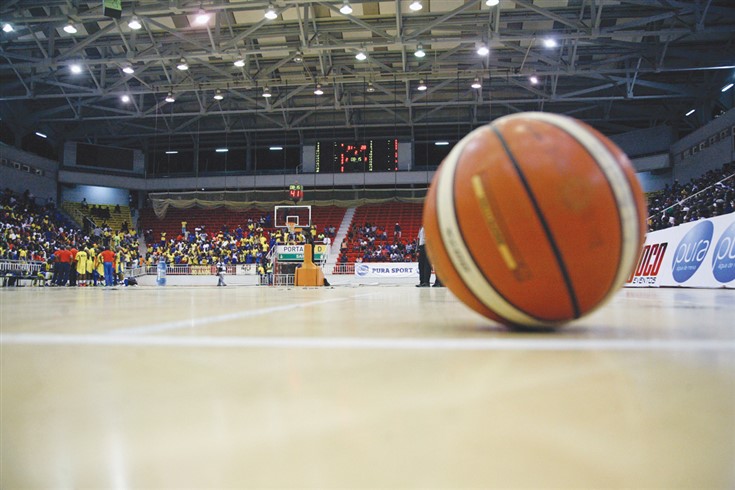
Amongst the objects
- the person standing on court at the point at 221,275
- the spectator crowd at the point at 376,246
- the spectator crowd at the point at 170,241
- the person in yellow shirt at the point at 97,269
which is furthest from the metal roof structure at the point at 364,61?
the person standing on court at the point at 221,275

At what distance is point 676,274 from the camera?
8.60 meters

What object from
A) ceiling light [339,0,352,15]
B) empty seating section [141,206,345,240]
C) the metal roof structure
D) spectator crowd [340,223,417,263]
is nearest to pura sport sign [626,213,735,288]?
the metal roof structure

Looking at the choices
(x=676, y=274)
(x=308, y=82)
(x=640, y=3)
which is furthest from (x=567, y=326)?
(x=308, y=82)

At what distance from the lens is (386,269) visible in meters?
17.6

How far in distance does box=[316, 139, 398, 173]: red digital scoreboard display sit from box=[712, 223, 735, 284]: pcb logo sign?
15.8 m

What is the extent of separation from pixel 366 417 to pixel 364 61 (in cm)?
1787

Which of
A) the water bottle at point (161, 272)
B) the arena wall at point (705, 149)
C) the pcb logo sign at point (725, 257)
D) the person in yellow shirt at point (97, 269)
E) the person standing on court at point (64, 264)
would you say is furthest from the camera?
the water bottle at point (161, 272)

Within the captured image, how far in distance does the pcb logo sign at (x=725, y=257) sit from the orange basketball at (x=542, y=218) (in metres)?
6.68

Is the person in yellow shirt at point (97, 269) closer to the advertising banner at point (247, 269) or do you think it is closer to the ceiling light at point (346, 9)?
the advertising banner at point (247, 269)

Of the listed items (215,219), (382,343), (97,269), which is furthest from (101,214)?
(382,343)

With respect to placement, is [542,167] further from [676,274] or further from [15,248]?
[15,248]

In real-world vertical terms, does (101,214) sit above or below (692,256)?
above

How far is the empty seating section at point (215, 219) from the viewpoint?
24.5 metres

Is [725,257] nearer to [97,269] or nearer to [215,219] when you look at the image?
[97,269]
